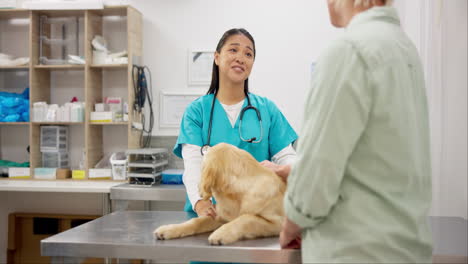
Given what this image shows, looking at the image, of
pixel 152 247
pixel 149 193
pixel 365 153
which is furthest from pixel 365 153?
pixel 149 193

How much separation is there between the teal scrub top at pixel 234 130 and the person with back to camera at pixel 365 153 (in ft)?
3.12

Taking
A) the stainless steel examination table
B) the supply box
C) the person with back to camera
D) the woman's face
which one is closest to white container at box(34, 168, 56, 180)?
the supply box

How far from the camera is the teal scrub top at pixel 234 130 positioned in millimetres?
1898

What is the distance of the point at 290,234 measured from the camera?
44.8 inches

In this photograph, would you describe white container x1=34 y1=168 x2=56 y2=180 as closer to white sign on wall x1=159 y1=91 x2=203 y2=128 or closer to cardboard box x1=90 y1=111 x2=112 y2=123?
cardboard box x1=90 y1=111 x2=112 y2=123

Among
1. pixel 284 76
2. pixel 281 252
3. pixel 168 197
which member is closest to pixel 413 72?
pixel 281 252

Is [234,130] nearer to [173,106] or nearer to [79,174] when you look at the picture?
[173,106]

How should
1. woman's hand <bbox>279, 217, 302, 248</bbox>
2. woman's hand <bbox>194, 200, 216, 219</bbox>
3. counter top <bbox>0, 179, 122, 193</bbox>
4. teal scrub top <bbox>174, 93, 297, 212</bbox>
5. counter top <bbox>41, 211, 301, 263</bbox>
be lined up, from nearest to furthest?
woman's hand <bbox>279, 217, 302, 248</bbox> → counter top <bbox>41, 211, 301, 263</bbox> → woman's hand <bbox>194, 200, 216, 219</bbox> → teal scrub top <bbox>174, 93, 297, 212</bbox> → counter top <bbox>0, 179, 122, 193</bbox>

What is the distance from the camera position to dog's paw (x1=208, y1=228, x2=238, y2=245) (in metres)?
1.29

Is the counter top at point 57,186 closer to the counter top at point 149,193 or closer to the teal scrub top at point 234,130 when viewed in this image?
the counter top at point 149,193

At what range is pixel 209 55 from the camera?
3.91m

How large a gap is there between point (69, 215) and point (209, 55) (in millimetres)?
2085

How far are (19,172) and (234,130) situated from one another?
9.01 feet

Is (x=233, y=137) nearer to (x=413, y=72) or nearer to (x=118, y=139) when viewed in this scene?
(x=413, y=72)
